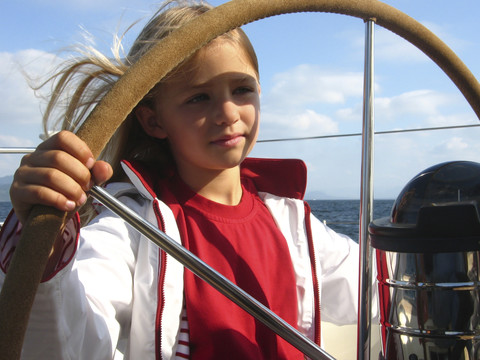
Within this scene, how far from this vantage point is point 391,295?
495 millimetres

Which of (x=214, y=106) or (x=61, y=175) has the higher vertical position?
(x=214, y=106)

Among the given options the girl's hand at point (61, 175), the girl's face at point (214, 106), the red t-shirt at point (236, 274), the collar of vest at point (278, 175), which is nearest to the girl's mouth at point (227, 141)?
the girl's face at point (214, 106)

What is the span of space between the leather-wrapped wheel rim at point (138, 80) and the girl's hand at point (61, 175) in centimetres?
1

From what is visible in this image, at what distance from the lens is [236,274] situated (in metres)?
0.90

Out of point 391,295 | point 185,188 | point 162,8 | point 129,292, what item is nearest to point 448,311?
point 391,295

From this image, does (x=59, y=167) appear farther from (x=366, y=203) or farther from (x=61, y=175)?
(x=366, y=203)

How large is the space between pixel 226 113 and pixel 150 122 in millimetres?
226

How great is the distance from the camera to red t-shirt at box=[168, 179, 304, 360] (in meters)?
0.82

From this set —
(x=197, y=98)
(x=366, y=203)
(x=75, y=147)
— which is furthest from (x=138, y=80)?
(x=197, y=98)

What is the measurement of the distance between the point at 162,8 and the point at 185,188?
15.4 inches

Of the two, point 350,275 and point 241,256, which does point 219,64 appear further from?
point 350,275

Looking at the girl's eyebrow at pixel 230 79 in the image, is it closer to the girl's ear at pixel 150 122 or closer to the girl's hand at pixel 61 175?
the girl's ear at pixel 150 122

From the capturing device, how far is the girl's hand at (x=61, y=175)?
0.42 m

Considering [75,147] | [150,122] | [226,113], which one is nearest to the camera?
[75,147]
